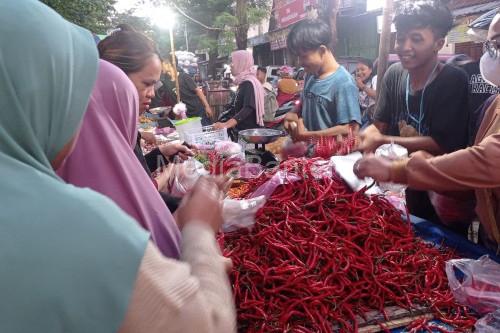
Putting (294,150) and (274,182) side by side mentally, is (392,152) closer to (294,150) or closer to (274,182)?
(274,182)

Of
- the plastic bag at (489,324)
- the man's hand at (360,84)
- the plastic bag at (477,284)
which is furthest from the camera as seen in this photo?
the man's hand at (360,84)

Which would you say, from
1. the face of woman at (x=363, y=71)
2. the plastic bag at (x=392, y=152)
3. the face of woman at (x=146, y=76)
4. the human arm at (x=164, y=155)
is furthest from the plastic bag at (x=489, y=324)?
the face of woman at (x=363, y=71)

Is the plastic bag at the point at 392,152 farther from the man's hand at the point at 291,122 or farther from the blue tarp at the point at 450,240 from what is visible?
the man's hand at the point at 291,122

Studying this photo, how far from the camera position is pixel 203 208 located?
1.03 metres

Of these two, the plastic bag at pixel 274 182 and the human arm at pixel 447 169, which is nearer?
the human arm at pixel 447 169

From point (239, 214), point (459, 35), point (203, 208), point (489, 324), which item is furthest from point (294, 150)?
point (459, 35)

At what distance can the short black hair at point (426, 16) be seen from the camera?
2227 millimetres

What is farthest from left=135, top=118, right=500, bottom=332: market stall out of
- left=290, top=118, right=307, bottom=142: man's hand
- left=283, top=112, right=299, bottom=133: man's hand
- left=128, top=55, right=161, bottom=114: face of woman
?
left=283, top=112, right=299, bottom=133: man's hand

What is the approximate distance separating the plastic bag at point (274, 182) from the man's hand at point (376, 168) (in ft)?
1.01

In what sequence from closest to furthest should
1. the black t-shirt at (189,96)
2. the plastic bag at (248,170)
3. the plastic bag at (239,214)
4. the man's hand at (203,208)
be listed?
the man's hand at (203,208)
the plastic bag at (239,214)
the plastic bag at (248,170)
the black t-shirt at (189,96)

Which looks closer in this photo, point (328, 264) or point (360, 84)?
point (328, 264)

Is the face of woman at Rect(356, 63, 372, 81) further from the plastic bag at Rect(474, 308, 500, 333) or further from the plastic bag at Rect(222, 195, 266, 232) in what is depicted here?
the plastic bag at Rect(474, 308, 500, 333)

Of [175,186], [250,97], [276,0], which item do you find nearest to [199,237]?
[175,186]

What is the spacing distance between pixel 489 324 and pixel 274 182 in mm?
987
